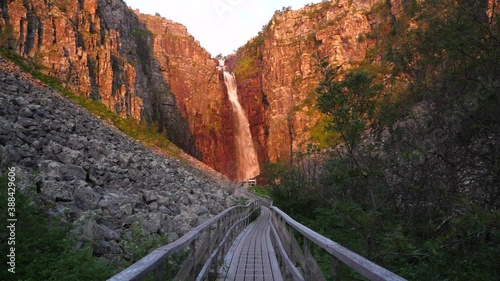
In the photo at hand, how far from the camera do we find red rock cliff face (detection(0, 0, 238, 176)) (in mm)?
27328

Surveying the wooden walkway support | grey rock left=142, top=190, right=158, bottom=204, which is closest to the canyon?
grey rock left=142, top=190, right=158, bottom=204

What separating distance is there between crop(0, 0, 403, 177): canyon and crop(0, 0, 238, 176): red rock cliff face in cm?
20

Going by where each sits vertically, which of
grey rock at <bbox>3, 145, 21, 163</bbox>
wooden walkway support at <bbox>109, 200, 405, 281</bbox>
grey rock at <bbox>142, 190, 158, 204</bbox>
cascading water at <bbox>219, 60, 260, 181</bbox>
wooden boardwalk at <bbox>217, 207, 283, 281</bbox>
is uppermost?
cascading water at <bbox>219, 60, 260, 181</bbox>

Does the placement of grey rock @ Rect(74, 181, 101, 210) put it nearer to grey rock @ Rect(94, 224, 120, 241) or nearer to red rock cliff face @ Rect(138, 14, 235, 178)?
grey rock @ Rect(94, 224, 120, 241)

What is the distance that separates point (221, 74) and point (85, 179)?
61.0 m

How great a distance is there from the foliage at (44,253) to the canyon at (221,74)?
106 ft

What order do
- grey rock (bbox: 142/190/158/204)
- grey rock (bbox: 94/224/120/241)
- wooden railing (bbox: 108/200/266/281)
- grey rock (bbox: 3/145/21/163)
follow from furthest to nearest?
grey rock (bbox: 142/190/158/204), grey rock (bbox: 3/145/21/163), grey rock (bbox: 94/224/120/241), wooden railing (bbox: 108/200/266/281)

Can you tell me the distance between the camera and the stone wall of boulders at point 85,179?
248 inches

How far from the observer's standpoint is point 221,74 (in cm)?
6762

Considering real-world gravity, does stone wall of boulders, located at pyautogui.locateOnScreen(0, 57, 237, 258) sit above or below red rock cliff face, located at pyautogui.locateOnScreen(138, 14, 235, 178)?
below

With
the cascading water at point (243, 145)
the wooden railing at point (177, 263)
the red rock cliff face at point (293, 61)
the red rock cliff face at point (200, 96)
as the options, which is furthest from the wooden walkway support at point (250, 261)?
the red rock cliff face at point (200, 96)

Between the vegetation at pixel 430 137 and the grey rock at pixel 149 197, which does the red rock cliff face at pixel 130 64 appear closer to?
the grey rock at pixel 149 197

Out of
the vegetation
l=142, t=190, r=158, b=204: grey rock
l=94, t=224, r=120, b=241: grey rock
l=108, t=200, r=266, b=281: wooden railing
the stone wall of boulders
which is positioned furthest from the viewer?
l=142, t=190, r=158, b=204: grey rock

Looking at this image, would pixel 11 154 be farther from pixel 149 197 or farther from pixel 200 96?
pixel 200 96
